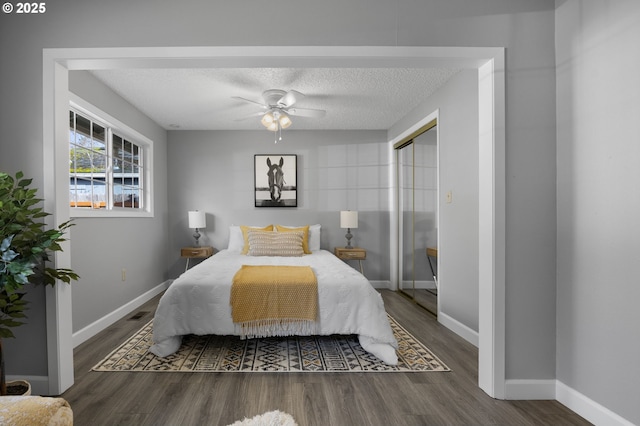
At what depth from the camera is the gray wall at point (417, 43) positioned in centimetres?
195

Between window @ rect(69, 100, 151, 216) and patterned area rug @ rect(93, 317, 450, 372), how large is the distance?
1.39 m

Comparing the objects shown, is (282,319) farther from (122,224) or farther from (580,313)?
(122,224)

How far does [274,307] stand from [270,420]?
36.0 inches

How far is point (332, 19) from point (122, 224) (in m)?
3.21

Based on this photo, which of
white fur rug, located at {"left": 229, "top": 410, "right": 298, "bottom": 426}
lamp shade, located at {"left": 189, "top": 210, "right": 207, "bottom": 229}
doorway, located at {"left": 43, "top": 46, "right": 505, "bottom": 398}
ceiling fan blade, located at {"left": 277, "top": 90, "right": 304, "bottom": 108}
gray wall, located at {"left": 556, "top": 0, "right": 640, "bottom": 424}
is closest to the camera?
gray wall, located at {"left": 556, "top": 0, "right": 640, "bottom": 424}

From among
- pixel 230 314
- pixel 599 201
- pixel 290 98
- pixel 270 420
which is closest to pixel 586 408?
pixel 599 201

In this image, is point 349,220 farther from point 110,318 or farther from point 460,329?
point 110,318

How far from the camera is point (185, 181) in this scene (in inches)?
193

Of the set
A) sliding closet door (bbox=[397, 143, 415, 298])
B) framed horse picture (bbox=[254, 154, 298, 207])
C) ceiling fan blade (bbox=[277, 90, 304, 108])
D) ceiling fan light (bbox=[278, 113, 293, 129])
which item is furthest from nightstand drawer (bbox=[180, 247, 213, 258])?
sliding closet door (bbox=[397, 143, 415, 298])

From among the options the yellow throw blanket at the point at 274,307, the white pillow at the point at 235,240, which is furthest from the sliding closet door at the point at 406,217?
the white pillow at the point at 235,240

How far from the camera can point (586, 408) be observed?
175 centimetres

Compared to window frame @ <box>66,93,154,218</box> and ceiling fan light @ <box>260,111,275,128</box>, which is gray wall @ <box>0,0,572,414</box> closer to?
window frame @ <box>66,93,154,218</box>

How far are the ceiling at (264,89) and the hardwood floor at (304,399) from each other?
2604mm

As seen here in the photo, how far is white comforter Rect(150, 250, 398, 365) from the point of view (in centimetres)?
246
